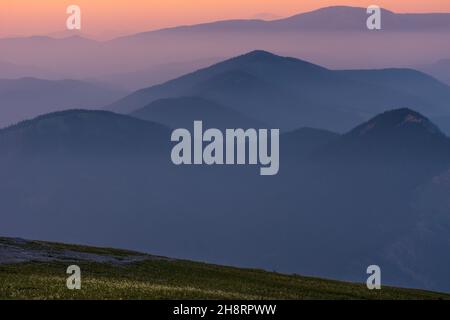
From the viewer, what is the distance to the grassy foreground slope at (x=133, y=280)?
4088cm

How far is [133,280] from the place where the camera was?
57.0 metres

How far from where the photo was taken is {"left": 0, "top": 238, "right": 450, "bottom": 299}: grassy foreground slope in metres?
40.9

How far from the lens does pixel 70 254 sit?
77625 mm
